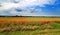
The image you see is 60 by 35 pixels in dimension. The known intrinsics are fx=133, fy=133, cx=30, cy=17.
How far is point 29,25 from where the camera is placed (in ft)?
5.69

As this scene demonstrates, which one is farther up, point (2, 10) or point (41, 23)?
point (2, 10)

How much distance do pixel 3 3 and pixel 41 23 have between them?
567 mm

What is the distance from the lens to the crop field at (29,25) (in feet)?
5.57

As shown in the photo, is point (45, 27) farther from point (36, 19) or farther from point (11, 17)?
point (11, 17)

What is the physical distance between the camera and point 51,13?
177 centimetres

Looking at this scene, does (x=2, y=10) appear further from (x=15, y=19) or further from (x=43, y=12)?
(x=43, y=12)

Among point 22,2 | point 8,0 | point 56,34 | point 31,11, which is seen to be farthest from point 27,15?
point 56,34

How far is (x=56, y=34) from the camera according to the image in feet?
5.66

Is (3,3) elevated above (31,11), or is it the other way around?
(3,3)

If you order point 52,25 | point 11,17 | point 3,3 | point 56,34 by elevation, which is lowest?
point 56,34

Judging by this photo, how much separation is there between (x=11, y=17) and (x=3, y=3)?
0.70 ft

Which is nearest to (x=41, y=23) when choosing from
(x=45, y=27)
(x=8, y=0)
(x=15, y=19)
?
(x=45, y=27)

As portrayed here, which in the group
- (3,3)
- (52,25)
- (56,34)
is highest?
(3,3)

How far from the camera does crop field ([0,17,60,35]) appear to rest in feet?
5.57
